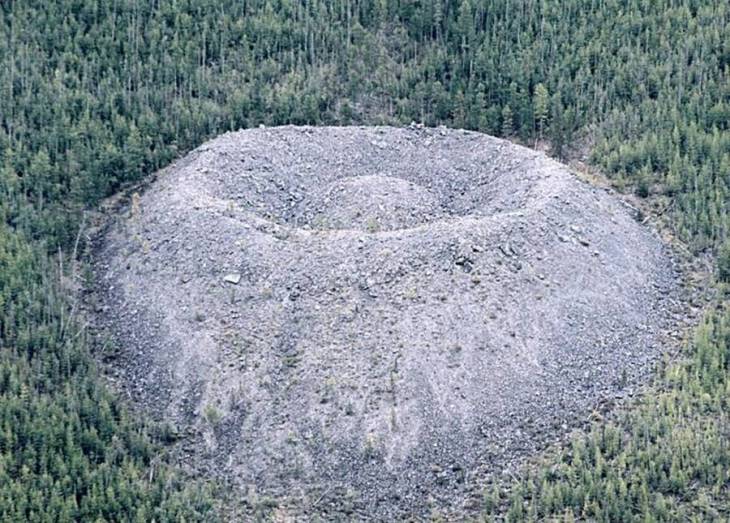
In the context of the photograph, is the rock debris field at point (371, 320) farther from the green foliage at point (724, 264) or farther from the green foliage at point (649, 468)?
the green foliage at point (724, 264)

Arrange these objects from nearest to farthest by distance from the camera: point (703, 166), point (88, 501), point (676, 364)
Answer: point (88, 501), point (676, 364), point (703, 166)

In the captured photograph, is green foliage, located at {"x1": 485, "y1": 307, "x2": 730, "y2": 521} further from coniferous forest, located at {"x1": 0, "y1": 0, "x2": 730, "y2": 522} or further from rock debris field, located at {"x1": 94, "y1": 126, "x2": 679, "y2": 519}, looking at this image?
rock debris field, located at {"x1": 94, "y1": 126, "x2": 679, "y2": 519}

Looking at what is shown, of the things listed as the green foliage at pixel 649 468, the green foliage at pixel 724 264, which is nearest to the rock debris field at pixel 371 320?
the green foliage at pixel 649 468

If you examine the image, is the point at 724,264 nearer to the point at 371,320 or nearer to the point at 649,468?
the point at 649,468

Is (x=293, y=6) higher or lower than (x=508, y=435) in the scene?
higher

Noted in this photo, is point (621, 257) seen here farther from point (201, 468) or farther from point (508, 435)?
point (201, 468)

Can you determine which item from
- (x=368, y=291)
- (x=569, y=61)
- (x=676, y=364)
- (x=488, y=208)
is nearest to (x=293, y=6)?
(x=569, y=61)

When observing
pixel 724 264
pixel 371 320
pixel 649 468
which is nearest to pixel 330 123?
pixel 371 320
